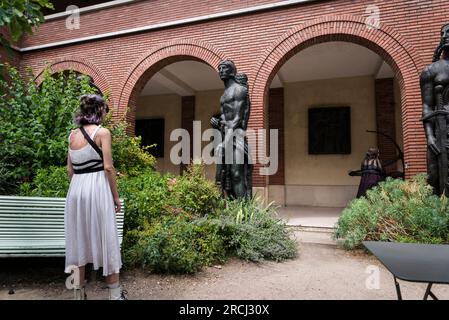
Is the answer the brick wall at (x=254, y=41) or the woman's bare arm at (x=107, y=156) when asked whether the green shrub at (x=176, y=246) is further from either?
the brick wall at (x=254, y=41)

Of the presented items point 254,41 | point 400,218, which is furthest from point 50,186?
point 254,41

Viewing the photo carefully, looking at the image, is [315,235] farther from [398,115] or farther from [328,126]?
[398,115]

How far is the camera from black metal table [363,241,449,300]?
1563mm

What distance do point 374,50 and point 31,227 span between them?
25.8 feet

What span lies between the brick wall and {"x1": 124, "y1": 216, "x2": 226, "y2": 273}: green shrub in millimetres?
3900

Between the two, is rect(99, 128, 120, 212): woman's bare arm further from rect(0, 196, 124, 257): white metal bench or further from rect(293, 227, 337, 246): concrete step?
rect(293, 227, 337, 246): concrete step

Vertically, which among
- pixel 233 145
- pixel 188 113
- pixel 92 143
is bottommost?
pixel 92 143

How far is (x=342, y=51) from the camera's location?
9.30 m

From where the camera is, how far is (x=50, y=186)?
4539mm

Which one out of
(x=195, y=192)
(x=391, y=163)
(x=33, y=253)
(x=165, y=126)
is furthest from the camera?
(x=165, y=126)

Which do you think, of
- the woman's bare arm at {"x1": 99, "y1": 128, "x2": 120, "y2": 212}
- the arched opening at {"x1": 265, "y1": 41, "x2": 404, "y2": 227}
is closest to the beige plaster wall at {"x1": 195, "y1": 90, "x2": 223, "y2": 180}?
the arched opening at {"x1": 265, "y1": 41, "x2": 404, "y2": 227}

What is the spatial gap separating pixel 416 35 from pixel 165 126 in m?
10.0
